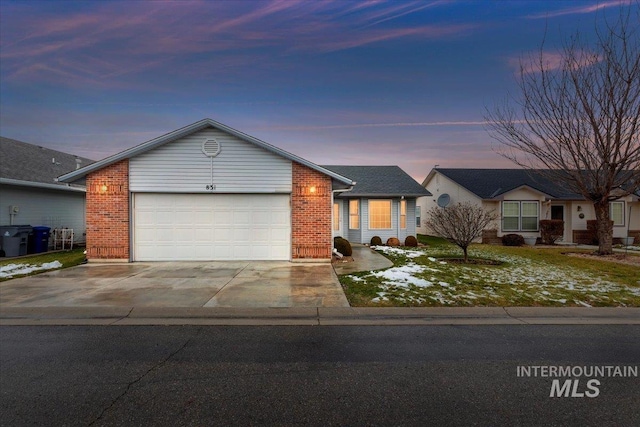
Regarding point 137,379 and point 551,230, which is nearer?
point 137,379

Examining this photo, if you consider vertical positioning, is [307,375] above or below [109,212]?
below

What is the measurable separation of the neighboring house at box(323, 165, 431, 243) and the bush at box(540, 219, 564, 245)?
25.5ft

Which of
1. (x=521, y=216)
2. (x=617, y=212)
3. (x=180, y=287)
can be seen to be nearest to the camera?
(x=180, y=287)

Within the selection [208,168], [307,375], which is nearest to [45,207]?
[208,168]

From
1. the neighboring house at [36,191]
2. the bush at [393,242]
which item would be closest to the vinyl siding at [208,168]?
the neighboring house at [36,191]

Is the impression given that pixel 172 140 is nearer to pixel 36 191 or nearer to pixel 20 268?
pixel 20 268

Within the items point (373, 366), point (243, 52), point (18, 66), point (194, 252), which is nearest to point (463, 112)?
point (243, 52)

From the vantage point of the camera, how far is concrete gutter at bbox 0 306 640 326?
540cm

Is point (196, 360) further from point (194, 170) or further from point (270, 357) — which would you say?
point (194, 170)

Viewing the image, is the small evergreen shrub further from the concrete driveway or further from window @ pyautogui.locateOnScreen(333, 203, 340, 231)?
the concrete driveway

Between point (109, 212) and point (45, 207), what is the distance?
26.5 ft

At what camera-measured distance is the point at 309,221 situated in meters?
11.9

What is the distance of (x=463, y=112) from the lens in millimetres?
17375

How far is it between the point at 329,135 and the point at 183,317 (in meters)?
17.1
